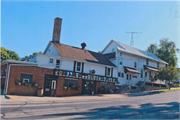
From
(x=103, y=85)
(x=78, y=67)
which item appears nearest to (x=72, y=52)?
(x=78, y=67)

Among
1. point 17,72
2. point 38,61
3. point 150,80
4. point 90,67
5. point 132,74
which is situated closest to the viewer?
point 17,72

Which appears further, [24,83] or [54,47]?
[54,47]

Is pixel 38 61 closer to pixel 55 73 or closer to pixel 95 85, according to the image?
pixel 55 73

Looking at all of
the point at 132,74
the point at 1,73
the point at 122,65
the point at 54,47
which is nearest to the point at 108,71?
the point at 122,65

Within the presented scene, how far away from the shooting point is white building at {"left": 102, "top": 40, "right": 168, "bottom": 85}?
32.8 m

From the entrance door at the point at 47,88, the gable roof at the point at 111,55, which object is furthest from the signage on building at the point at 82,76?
the gable roof at the point at 111,55

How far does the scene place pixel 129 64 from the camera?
34.4 meters

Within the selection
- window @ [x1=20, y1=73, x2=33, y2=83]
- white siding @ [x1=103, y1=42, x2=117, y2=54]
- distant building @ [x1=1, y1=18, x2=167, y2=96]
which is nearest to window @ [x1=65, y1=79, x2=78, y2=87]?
distant building @ [x1=1, y1=18, x2=167, y2=96]

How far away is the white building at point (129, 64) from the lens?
108ft

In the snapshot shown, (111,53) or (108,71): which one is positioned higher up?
(111,53)

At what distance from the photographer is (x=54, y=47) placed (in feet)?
91.5

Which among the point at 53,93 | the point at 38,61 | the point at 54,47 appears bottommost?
the point at 53,93

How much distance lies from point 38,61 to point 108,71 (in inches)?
510

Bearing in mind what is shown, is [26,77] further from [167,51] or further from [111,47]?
[167,51]
